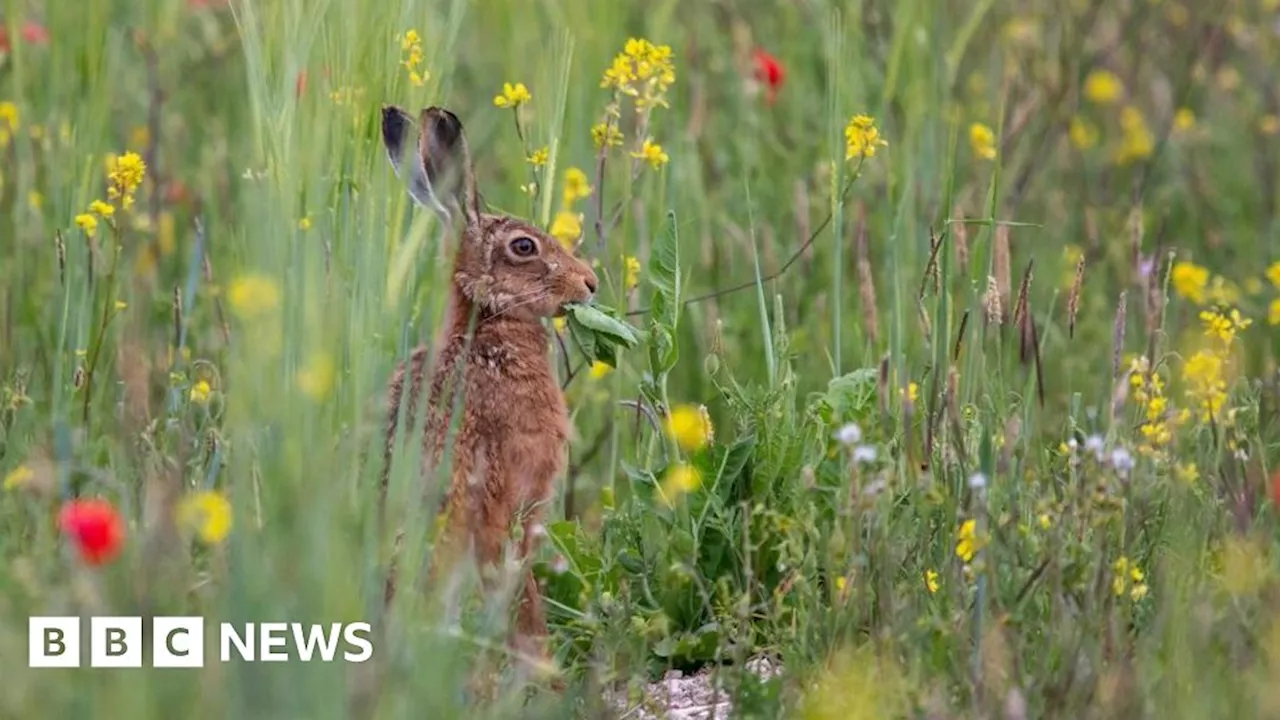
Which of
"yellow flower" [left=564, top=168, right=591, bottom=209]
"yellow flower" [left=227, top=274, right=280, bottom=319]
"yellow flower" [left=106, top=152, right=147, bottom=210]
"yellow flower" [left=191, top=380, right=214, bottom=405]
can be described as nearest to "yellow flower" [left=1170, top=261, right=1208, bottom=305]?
"yellow flower" [left=564, top=168, right=591, bottom=209]

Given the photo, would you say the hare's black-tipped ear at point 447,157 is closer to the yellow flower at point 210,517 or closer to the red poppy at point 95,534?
the yellow flower at point 210,517

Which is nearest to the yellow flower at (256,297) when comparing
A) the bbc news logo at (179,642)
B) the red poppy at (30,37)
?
the bbc news logo at (179,642)

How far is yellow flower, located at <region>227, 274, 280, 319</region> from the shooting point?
128 inches

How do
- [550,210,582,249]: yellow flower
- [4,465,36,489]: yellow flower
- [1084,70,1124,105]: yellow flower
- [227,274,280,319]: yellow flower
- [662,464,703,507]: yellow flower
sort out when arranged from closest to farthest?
[227,274,280,319]: yellow flower
[4,465,36,489]: yellow flower
[662,464,703,507]: yellow flower
[550,210,582,249]: yellow flower
[1084,70,1124,105]: yellow flower

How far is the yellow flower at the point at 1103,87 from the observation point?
7.85 meters

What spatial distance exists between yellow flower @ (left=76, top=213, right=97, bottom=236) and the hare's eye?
98cm

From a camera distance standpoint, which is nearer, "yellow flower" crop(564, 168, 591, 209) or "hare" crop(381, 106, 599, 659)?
"hare" crop(381, 106, 599, 659)

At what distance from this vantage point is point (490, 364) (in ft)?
16.2

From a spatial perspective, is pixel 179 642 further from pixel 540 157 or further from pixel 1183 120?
pixel 1183 120

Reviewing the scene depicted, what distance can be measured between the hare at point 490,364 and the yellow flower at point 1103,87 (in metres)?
3.41

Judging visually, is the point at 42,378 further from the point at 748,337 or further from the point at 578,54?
the point at 748,337

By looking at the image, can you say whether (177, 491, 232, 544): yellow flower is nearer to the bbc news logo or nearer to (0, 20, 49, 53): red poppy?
the bbc news logo

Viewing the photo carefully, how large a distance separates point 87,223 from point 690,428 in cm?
157

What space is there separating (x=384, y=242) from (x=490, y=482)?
96 centimetres
